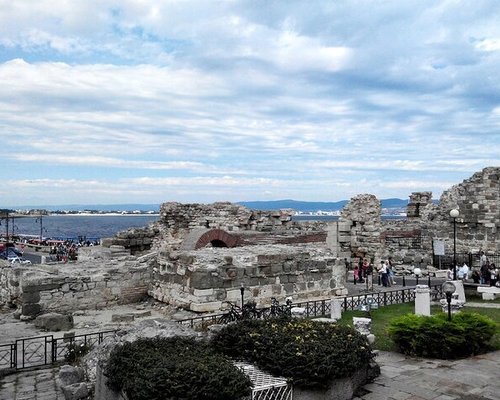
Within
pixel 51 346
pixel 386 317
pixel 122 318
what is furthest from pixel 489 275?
pixel 51 346

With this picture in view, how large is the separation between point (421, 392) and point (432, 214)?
25.4 metres

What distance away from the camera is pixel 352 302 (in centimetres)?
1716

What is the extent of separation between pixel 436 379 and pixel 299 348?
9.45 feet


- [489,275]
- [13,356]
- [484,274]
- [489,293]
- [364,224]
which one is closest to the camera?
[13,356]

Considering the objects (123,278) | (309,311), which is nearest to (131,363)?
(309,311)

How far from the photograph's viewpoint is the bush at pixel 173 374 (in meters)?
6.52

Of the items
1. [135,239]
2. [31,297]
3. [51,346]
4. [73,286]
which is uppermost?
[135,239]

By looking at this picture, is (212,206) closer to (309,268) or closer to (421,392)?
(309,268)

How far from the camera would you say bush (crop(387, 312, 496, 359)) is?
1066cm

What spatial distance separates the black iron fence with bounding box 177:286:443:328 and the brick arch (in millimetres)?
5405

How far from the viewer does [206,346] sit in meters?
8.65

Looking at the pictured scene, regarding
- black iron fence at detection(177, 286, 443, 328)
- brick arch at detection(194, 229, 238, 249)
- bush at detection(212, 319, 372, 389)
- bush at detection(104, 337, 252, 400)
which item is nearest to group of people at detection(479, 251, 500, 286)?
black iron fence at detection(177, 286, 443, 328)

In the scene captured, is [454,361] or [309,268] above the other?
[309,268]

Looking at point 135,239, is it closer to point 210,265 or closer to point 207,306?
point 210,265
